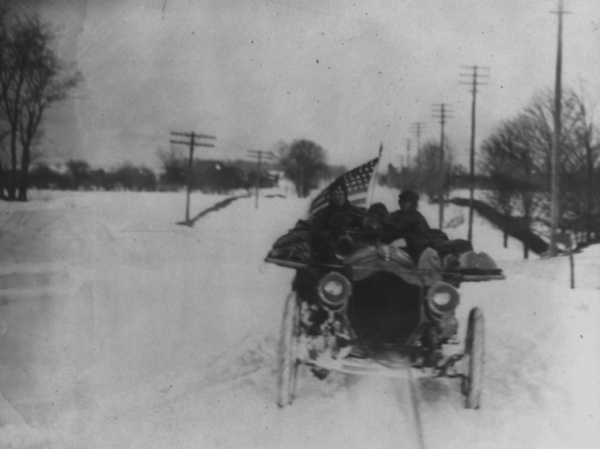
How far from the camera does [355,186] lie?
2961mm

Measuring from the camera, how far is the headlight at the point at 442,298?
2.43 m

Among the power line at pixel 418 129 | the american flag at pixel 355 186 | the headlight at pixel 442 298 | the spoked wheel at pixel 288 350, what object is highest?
the power line at pixel 418 129

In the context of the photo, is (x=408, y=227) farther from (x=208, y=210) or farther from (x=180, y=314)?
(x=180, y=314)

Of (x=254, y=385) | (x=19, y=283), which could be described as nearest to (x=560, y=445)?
(x=254, y=385)

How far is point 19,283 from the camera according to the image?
302 centimetres

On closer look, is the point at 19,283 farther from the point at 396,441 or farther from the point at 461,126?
the point at 461,126

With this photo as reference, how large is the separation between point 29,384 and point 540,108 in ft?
10.9

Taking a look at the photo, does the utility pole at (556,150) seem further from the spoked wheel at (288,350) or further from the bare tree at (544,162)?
the spoked wheel at (288,350)

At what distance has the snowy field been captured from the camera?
113 inches

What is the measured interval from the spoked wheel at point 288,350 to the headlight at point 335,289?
0.96 feet

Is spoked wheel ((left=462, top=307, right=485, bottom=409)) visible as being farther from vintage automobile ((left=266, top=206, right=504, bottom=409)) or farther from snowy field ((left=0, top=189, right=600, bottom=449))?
snowy field ((left=0, top=189, right=600, bottom=449))

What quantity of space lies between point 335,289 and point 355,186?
2.40 ft

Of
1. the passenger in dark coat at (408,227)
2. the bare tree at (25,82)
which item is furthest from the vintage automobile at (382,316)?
the bare tree at (25,82)

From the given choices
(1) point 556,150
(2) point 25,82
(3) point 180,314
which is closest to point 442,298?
(1) point 556,150
